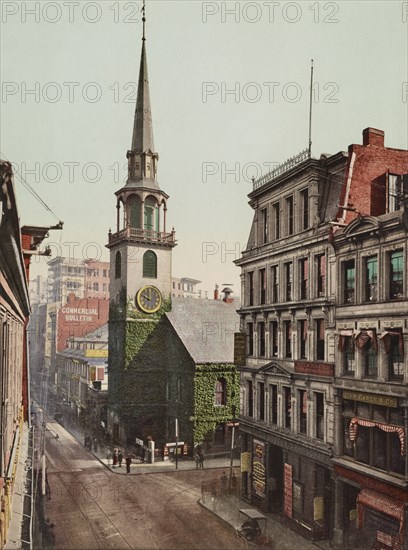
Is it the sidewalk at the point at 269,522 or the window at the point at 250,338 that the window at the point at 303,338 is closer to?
the window at the point at 250,338

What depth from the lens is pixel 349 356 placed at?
27031mm

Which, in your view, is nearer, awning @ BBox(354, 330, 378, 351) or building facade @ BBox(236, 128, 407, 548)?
building facade @ BBox(236, 128, 407, 548)

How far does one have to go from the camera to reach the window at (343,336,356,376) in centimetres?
2661

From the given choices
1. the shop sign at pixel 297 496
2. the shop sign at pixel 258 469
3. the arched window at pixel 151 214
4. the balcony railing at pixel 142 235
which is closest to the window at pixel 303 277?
the shop sign at pixel 258 469

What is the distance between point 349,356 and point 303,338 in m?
3.92

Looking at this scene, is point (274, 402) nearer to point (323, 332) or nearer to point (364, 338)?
point (323, 332)

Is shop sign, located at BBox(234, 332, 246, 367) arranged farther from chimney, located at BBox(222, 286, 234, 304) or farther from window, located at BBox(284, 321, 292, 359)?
chimney, located at BBox(222, 286, 234, 304)

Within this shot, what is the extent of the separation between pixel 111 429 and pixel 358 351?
3143 cm

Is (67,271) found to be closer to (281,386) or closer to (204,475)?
(204,475)

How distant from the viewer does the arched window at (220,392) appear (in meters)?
47.6

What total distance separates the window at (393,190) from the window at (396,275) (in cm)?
526

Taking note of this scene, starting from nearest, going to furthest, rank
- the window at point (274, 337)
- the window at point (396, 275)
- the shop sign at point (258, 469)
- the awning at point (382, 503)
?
the awning at point (382, 503) → the window at point (396, 275) → the shop sign at point (258, 469) → the window at point (274, 337)

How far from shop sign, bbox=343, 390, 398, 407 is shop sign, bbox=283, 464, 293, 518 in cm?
665

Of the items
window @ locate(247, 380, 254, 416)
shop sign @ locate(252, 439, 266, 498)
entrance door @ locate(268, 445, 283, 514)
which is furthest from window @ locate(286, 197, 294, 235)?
shop sign @ locate(252, 439, 266, 498)
